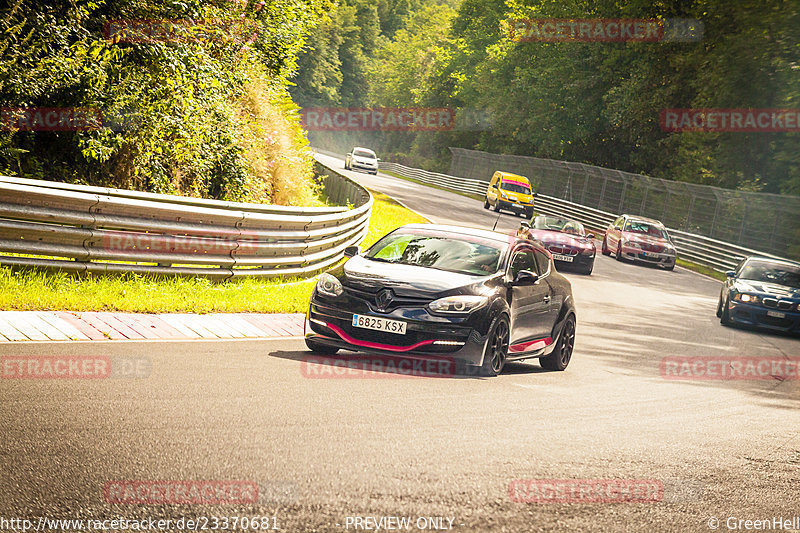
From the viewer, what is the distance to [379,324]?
30.0ft

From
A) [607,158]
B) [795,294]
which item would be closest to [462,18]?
[607,158]

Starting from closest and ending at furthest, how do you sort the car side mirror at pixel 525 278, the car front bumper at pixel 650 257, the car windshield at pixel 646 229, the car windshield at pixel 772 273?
the car side mirror at pixel 525 278 < the car windshield at pixel 772 273 < the car front bumper at pixel 650 257 < the car windshield at pixel 646 229

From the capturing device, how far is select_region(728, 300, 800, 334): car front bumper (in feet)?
61.9

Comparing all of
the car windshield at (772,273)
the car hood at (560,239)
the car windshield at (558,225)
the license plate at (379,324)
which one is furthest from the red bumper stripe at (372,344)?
the car windshield at (558,225)

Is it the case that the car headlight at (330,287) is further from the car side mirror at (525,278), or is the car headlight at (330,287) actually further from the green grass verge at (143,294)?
the green grass verge at (143,294)

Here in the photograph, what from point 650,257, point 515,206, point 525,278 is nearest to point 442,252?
point 525,278

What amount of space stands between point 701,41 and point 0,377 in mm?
49913

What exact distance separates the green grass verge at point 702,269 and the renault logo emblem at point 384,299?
27356mm

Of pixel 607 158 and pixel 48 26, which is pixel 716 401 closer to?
pixel 48 26

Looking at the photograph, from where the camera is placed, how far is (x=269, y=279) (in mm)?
14047

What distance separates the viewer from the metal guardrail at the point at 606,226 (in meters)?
36.2

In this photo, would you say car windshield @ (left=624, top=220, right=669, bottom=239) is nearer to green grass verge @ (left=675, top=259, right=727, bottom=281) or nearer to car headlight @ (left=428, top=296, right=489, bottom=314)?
green grass verge @ (left=675, top=259, right=727, bottom=281)

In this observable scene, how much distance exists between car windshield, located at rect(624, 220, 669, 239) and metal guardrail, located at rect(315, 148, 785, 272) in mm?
3513

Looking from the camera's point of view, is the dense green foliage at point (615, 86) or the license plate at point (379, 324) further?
the dense green foliage at point (615, 86)
